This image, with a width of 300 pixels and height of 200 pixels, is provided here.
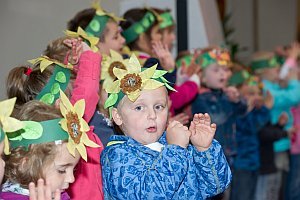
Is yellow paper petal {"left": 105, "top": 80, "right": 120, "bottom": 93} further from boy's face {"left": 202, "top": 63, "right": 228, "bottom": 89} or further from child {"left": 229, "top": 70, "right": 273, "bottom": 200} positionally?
child {"left": 229, "top": 70, "right": 273, "bottom": 200}

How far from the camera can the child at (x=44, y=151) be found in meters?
2.37

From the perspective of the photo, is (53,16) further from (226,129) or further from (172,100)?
(226,129)

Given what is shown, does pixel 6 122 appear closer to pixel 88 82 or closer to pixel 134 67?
pixel 134 67

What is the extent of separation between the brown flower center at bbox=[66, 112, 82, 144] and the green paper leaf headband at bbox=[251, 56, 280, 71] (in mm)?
3795

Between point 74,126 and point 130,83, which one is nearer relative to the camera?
point 74,126

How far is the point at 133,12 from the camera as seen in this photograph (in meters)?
4.57

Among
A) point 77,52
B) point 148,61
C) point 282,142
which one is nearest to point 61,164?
point 77,52

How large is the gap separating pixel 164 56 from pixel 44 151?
70.9 inches

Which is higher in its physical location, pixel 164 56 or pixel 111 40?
pixel 111 40

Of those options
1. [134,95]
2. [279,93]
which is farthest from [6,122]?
[279,93]

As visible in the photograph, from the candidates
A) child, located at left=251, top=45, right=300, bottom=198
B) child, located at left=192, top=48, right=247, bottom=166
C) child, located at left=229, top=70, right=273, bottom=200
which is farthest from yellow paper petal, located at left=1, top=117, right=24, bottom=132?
child, located at left=251, top=45, right=300, bottom=198

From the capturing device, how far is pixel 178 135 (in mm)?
2562

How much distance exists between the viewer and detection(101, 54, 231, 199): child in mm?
2500

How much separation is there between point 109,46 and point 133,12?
0.77m
